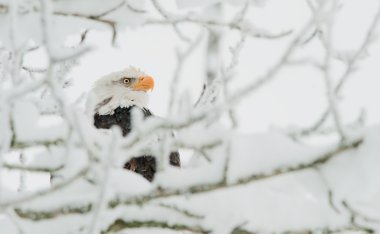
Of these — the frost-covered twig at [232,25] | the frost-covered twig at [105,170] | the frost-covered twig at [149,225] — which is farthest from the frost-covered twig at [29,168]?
the frost-covered twig at [232,25]

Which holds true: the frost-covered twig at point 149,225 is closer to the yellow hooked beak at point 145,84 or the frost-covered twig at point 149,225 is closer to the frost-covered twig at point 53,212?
the frost-covered twig at point 53,212

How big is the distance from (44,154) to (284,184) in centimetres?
68

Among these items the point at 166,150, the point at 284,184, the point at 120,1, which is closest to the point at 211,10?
the point at 120,1

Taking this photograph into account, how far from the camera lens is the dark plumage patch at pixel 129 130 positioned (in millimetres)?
4969

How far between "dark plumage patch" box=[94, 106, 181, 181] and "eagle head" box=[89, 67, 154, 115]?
0.52 feet

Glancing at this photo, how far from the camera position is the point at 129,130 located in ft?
17.9

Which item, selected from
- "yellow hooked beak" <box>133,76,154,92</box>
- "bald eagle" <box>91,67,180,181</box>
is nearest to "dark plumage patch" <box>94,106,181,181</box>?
"bald eagle" <box>91,67,180,181</box>

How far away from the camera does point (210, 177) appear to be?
71.0 inches

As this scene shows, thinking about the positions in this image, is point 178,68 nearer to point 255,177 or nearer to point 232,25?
point 255,177

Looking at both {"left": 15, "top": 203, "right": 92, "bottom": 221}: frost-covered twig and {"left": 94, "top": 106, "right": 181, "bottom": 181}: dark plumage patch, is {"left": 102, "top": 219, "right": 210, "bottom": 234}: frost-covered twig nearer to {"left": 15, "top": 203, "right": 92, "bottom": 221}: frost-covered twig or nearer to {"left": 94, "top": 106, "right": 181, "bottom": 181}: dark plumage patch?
{"left": 15, "top": 203, "right": 92, "bottom": 221}: frost-covered twig

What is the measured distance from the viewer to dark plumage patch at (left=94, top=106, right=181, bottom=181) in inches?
196

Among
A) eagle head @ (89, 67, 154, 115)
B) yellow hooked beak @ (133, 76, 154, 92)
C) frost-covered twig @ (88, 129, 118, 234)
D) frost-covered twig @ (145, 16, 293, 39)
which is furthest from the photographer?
yellow hooked beak @ (133, 76, 154, 92)

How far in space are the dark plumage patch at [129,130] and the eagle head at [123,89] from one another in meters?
0.16

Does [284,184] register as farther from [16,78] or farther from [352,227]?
[16,78]
